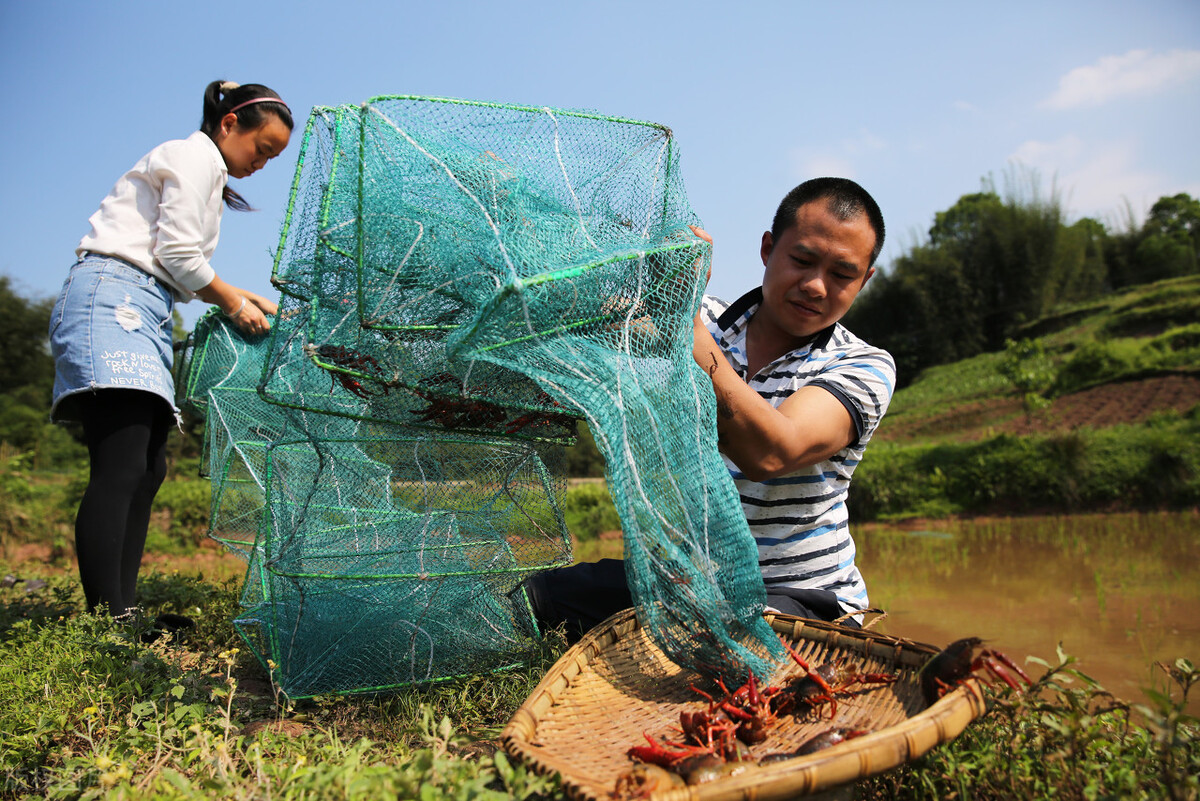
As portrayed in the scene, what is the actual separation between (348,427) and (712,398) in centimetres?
183

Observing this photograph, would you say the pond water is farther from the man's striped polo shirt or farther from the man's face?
the man's face

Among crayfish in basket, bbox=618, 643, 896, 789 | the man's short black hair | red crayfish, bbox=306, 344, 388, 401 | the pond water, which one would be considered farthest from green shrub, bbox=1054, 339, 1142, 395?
red crayfish, bbox=306, 344, 388, 401

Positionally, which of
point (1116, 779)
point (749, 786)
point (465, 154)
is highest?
point (465, 154)

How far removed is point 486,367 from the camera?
1.98 m

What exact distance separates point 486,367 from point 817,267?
3.72 ft

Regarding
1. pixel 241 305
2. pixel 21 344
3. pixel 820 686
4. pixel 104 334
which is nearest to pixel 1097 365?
pixel 820 686

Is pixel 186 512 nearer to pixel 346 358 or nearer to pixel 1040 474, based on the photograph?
pixel 346 358

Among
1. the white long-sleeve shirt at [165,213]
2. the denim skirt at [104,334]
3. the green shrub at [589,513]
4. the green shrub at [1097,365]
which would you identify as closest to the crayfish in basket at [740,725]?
the denim skirt at [104,334]

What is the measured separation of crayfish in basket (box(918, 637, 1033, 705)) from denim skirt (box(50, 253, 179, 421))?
2.64 m

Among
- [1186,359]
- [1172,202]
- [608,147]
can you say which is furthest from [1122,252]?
[608,147]

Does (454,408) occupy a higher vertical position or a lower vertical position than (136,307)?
lower

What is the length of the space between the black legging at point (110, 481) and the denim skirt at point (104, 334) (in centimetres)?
8

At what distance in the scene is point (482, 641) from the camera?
2.57m

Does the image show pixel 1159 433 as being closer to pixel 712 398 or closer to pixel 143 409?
pixel 712 398
